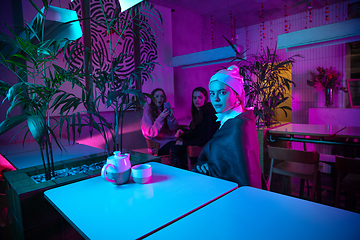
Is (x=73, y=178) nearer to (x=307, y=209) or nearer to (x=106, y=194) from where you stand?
(x=106, y=194)

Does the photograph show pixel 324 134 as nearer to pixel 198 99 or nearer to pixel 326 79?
pixel 198 99

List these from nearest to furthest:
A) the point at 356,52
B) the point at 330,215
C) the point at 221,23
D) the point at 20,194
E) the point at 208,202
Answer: the point at 330,215, the point at 208,202, the point at 20,194, the point at 356,52, the point at 221,23

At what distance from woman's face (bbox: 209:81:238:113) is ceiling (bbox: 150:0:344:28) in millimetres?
3316

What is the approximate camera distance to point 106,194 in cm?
95

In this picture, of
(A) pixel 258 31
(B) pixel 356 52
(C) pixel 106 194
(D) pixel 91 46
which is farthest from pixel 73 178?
(A) pixel 258 31

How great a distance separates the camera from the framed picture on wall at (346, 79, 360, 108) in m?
4.19

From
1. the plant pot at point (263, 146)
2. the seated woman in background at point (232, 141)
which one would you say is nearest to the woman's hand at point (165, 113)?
the plant pot at point (263, 146)

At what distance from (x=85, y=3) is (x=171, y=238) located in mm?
3412

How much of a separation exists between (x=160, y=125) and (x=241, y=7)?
3228 mm

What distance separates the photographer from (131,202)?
0.86 meters

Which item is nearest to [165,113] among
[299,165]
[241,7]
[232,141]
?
[299,165]

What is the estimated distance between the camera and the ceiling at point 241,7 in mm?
4252

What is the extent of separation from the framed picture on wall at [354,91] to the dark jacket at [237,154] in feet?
13.4

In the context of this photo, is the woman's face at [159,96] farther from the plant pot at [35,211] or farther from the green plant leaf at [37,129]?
the green plant leaf at [37,129]
